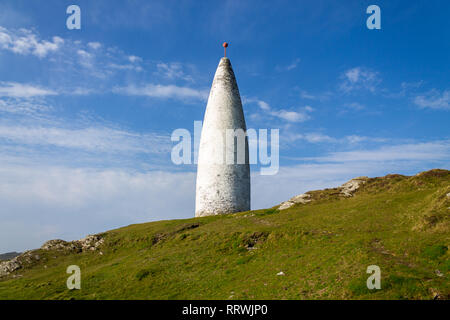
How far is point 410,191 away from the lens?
101 ft

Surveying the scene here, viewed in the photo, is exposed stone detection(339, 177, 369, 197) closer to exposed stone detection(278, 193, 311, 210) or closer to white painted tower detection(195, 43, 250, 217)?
exposed stone detection(278, 193, 311, 210)

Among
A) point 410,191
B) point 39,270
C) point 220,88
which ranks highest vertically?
point 220,88

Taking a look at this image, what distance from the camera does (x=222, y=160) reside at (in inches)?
1727

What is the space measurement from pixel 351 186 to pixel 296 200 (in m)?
6.11

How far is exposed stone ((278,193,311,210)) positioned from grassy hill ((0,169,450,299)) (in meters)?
1.10

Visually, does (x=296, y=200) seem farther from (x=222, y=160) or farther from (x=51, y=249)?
(x=51, y=249)

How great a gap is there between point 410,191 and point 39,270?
108 feet

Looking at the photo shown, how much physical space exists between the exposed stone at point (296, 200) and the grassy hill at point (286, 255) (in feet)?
3.61

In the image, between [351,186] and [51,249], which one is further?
[351,186]

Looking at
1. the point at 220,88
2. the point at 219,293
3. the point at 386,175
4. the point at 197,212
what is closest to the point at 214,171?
the point at 197,212

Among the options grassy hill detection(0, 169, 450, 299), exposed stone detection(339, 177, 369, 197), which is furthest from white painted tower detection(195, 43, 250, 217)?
exposed stone detection(339, 177, 369, 197)

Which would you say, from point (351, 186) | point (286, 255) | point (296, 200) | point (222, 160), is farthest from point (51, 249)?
point (351, 186)

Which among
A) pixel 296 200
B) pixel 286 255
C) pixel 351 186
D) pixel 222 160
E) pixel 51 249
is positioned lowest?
pixel 51 249
